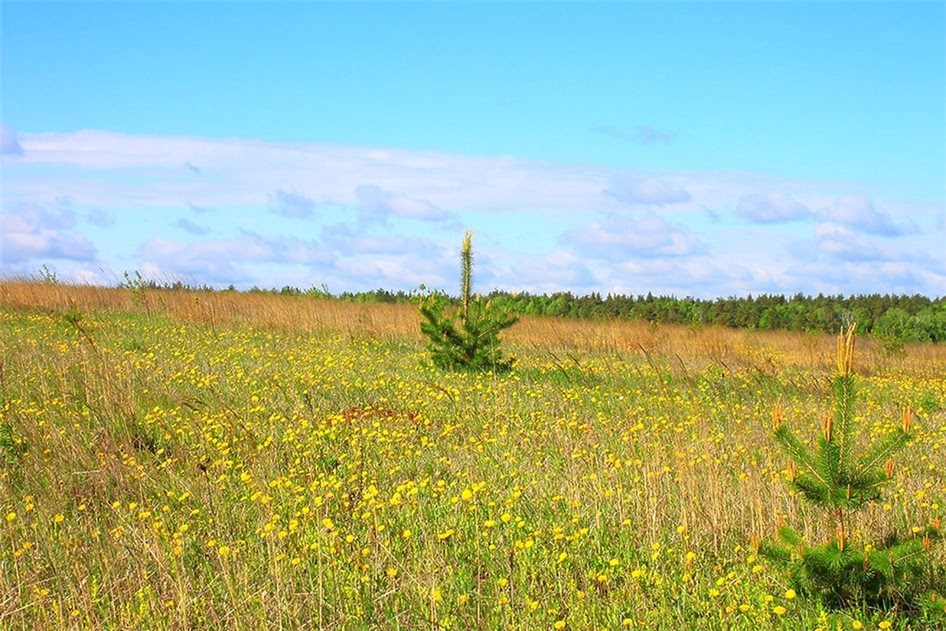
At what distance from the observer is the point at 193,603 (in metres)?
4.21

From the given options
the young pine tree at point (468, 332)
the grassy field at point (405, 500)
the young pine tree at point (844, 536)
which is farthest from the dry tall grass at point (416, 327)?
the young pine tree at point (844, 536)

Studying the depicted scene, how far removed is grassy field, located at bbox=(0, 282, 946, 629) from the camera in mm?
4238

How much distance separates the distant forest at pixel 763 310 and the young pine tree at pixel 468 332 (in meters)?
18.5

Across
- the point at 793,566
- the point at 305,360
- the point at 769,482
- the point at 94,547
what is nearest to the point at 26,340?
the point at 305,360

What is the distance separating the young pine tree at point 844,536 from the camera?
13.1ft

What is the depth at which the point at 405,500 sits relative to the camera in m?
5.71

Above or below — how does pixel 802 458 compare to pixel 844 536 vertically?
above

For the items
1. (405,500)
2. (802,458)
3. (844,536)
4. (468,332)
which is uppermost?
(468,332)

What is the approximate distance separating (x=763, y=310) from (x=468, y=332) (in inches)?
1192

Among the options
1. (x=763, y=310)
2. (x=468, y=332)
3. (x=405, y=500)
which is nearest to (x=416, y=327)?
(x=468, y=332)

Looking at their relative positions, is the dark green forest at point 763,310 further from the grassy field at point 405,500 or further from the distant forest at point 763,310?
the grassy field at point 405,500

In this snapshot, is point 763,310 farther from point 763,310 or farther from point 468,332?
point 468,332

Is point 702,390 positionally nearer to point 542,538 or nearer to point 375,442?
point 375,442

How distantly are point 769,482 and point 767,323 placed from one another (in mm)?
28539
